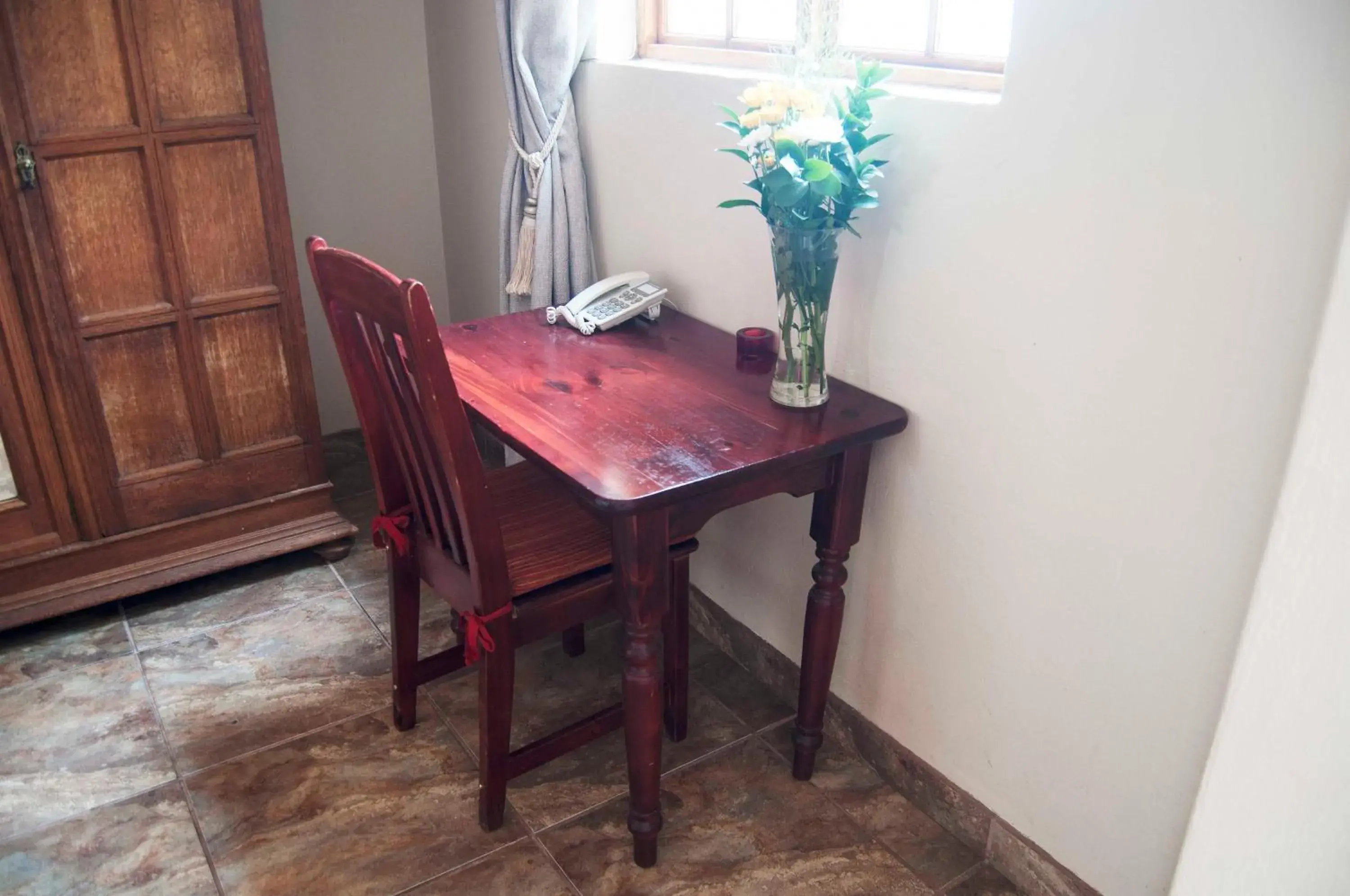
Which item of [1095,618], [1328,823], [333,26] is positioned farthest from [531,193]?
[1328,823]

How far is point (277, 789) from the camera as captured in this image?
193 centimetres

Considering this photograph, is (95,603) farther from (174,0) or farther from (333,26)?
(333,26)

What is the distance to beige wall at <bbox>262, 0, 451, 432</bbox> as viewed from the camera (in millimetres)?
2898

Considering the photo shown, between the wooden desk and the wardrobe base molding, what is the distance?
33.6 inches

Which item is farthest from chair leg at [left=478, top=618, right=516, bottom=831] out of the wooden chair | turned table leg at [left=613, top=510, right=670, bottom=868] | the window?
the window

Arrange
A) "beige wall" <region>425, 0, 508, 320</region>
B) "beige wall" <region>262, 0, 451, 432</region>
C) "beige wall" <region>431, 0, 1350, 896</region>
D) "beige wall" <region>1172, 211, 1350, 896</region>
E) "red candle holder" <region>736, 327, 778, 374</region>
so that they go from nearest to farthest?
"beige wall" <region>1172, 211, 1350, 896</region> < "beige wall" <region>431, 0, 1350, 896</region> < "red candle holder" <region>736, 327, 778, 374</region> < "beige wall" <region>425, 0, 508, 320</region> < "beige wall" <region>262, 0, 451, 432</region>

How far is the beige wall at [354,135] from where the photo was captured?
2.90 metres

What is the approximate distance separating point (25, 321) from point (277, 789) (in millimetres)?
1097

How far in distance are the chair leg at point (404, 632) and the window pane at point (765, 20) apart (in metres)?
1.18

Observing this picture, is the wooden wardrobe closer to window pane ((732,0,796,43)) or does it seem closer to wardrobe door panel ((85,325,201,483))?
wardrobe door panel ((85,325,201,483))

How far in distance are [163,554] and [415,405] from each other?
1.28 metres

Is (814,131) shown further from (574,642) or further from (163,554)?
(163,554)

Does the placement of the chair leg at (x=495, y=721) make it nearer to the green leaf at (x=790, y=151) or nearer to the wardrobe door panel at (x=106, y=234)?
the green leaf at (x=790, y=151)

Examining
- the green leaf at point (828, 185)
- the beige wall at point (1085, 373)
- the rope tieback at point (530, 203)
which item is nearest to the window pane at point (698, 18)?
the beige wall at point (1085, 373)
